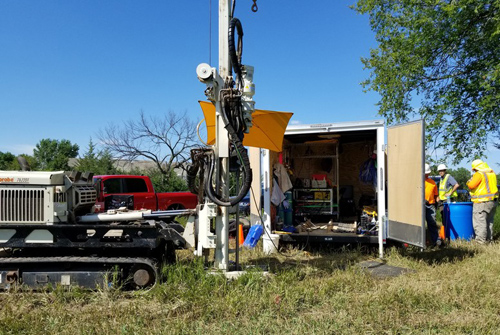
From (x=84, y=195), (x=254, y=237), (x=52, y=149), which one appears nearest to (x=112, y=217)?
(x=84, y=195)

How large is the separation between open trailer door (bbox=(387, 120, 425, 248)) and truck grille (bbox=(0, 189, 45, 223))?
541 centimetres

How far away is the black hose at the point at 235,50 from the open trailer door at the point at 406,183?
2.96 meters

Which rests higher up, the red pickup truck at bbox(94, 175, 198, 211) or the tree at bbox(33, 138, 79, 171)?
the tree at bbox(33, 138, 79, 171)

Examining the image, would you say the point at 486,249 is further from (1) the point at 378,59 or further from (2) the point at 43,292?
(1) the point at 378,59

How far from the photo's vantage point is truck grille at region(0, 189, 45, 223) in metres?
4.76

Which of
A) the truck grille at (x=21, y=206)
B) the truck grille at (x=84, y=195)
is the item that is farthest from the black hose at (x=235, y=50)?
the truck grille at (x=21, y=206)

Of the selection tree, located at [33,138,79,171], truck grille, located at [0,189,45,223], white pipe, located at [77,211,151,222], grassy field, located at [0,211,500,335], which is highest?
tree, located at [33,138,79,171]

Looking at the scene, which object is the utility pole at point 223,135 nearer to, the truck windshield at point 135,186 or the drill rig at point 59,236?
the drill rig at point 59,236

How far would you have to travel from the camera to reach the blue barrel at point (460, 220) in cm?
851

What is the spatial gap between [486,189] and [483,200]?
0.83 ft

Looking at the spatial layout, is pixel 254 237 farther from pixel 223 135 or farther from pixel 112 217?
pixel 112 217

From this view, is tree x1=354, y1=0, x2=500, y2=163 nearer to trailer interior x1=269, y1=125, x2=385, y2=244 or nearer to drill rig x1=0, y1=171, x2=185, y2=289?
trailer interior x1=269, y1=125, x2=385, y2=244

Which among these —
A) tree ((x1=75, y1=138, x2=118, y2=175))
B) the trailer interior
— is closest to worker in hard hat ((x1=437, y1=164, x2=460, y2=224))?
the trailer interior

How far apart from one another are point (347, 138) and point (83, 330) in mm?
8114
